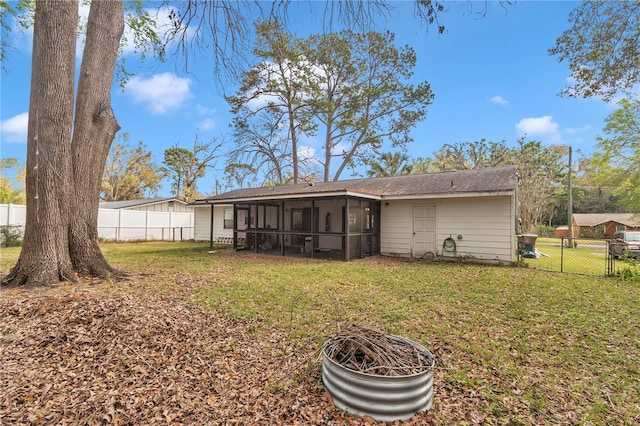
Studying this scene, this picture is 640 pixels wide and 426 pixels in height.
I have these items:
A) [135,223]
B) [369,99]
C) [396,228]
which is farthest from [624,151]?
[135,223]

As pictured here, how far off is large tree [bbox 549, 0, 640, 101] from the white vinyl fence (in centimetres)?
1990

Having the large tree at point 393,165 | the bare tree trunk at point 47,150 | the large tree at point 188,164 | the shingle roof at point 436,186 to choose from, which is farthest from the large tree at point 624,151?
the large tree at point 188,164

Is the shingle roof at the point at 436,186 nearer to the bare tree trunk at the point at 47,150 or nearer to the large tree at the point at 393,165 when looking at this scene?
the bare tree trunk at the point at 47,150

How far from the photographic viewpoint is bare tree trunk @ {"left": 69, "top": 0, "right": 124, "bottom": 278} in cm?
594

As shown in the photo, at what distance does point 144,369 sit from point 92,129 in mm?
5527

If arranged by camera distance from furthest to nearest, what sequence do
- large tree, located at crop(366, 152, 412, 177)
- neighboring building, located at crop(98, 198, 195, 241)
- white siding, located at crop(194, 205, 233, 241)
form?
large tree, located at crop(366, 152, 412, 177) < white siding, located at crop(194, 205, 233, 241) < neighboring building, located at crop(98, 198, 195, 241)

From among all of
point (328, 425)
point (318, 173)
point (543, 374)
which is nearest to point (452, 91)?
point (543, 374)

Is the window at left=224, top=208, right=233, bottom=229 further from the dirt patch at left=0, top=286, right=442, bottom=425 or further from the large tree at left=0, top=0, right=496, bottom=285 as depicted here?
the dirt patch at left=0, top=286, right=442, bottom=425

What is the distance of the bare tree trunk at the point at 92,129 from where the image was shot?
594cm

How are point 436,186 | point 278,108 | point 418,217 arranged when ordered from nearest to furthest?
point 436,186 → point 418,217 → point 278,108

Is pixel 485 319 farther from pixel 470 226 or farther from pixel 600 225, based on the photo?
pixel 600 225

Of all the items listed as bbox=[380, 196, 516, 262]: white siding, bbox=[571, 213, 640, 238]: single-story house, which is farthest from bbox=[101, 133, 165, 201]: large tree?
bbox=[571, 213, 640, 238]: single-story house

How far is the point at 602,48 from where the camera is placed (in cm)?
520

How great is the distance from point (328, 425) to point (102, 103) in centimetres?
736
